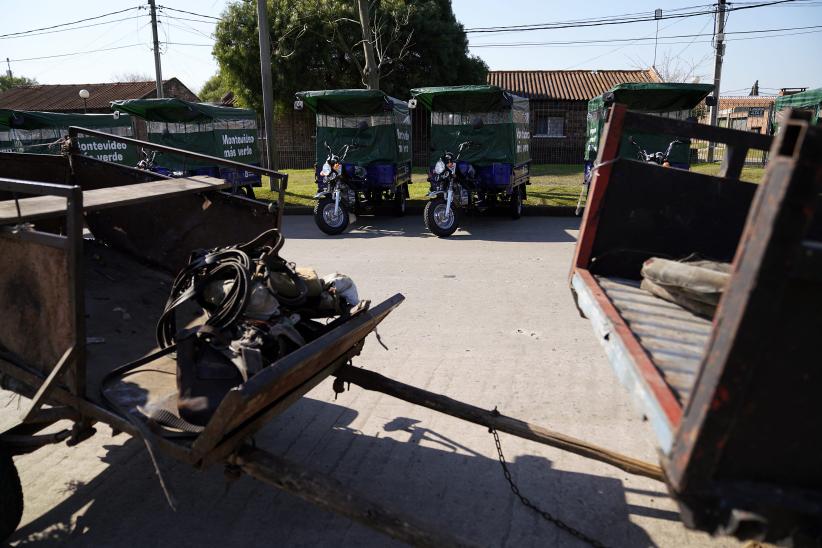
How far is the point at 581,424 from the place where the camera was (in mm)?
3979

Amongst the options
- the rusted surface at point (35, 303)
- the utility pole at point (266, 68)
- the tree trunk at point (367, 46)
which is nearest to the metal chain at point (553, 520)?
the rusted surface at point (35, 303)

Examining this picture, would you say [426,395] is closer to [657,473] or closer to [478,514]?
[478,514]

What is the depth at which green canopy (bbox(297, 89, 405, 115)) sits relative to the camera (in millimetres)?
12344

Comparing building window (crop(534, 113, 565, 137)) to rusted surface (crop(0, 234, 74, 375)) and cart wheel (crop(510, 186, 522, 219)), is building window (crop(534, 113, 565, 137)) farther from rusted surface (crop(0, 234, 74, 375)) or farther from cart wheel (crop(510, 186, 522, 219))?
rusted surface (crop(0, 234, 74, 375))

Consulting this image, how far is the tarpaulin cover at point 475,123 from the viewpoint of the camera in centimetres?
1216

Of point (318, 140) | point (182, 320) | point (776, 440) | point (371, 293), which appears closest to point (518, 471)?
point (776, 440)

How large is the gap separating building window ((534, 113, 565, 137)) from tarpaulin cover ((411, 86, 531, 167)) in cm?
1767

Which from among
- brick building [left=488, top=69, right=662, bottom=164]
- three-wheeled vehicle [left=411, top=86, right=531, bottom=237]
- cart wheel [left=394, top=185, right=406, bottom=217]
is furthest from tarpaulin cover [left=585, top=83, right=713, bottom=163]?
brick building [left=488, top=69, right=662, bottom=164]

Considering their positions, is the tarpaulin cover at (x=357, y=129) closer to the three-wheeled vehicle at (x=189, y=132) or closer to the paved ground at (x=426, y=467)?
the three-wheeled vehicle at (x=189, y=132)

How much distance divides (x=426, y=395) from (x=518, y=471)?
81 cm

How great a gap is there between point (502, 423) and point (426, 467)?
0.84m

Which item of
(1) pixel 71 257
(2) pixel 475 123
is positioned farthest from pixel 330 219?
(1) pixel 71 257

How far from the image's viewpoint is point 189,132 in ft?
50.1

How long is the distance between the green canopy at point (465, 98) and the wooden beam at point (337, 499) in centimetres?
1058
